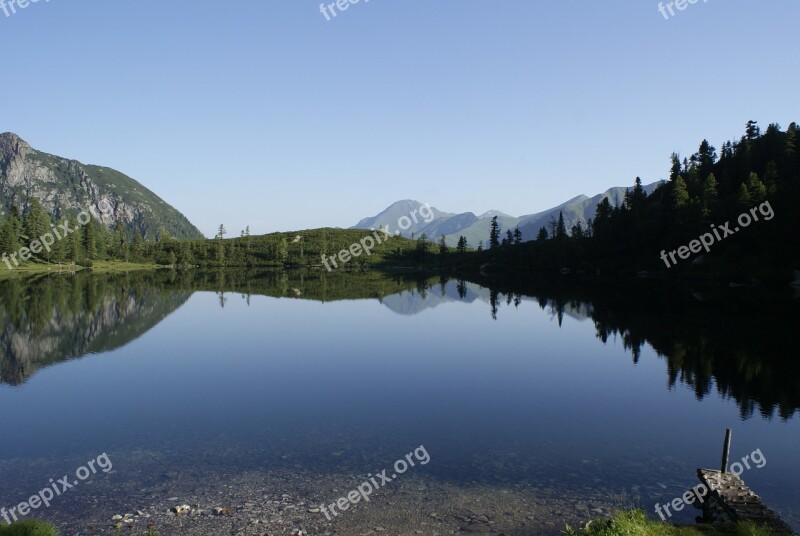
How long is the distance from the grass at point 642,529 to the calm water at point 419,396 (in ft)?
12.4

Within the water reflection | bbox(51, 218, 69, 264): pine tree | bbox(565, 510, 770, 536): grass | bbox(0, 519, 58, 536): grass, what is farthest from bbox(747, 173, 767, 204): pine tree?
bbox(51, 218, 69, 264): pine tree

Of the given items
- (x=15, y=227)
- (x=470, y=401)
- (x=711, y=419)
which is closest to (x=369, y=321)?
(x=470, y=401)

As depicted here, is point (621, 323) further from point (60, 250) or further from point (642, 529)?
point (60, 250)

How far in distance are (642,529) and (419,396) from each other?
66.7 ft

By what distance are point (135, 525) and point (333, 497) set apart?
7.01m

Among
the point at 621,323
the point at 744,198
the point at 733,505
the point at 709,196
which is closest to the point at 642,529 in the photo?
the point at 733,505

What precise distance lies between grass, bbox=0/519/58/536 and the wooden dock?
22.0m

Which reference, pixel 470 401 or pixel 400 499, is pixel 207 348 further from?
pixel 400 499

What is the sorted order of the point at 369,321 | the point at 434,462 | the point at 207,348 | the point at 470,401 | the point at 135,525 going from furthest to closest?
the point at 369,321 → the point at 207,348 → the point at 470,401 → the point at 434,462 → the point at 135,525

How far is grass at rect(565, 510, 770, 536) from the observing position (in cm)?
1527

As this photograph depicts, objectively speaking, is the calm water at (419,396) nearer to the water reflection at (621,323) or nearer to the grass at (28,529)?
the water reflection at (621,323)

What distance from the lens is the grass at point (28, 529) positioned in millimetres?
14361

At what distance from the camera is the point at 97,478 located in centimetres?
2139

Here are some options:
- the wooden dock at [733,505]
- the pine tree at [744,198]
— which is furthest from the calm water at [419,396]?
the pine tree at [744,198]
